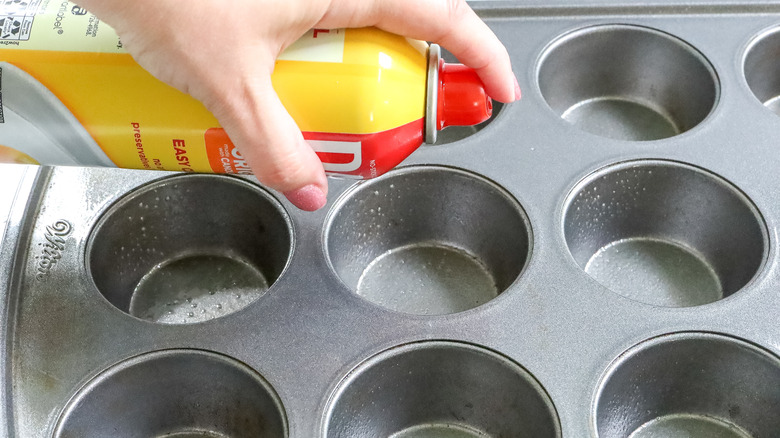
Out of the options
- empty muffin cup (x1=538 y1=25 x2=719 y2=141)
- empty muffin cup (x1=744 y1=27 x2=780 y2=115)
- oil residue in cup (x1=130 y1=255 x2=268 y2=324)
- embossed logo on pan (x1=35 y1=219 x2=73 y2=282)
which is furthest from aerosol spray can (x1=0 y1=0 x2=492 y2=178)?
empty muffin cup (x1=744 y1=27 x2=780 y2=115)

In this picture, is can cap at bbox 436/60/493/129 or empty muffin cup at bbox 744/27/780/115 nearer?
can cap at bbox 436/60/493/129

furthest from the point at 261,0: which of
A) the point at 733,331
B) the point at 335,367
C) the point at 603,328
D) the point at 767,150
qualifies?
the point at 767,150

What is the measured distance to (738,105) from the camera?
1.22 metres

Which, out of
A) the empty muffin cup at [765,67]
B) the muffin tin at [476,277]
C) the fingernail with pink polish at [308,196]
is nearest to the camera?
the fingernail with pink polish at [308,196]

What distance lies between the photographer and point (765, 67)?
1.39 meters

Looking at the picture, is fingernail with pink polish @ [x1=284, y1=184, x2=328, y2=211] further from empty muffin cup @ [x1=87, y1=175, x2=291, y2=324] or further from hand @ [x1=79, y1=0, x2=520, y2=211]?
empty muffin cup @ [x1=87, y1=175, x2=291, y2=324]

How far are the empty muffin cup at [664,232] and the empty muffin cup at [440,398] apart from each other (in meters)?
0.27

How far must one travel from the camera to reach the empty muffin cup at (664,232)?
113 centimetres

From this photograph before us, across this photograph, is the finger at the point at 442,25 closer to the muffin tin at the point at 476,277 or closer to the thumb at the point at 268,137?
the thumb at the point at 268,137

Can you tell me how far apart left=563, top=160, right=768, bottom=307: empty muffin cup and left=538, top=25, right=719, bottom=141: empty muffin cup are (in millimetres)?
197

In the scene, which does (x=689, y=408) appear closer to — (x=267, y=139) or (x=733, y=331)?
→ (x=733, y=331)

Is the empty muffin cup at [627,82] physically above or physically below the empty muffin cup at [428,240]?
above

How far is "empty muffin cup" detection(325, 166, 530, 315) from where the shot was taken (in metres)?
1.15

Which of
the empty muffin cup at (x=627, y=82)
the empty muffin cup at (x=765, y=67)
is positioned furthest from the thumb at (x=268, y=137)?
the empty muffin cup at (x=765, y=67)
